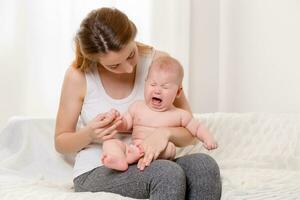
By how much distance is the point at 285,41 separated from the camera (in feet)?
8.29

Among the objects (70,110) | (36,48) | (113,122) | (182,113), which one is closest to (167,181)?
(113,122)

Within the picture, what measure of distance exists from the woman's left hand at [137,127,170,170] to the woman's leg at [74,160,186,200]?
0.07 ft

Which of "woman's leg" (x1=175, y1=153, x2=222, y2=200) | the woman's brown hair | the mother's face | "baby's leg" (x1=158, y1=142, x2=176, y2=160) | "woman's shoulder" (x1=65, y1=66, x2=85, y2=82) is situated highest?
the woman's brown hair

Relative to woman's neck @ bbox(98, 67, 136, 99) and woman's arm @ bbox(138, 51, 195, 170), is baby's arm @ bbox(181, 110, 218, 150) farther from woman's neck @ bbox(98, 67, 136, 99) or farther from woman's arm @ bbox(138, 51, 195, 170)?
woman's neck @ bbox(98, 67, 136, 99)

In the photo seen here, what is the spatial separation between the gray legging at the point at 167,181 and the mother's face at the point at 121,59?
1.00 feet

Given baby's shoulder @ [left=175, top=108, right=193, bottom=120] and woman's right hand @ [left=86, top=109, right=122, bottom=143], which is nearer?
woman's right hand @ [left=86, top=109, right=122, bottom=143]

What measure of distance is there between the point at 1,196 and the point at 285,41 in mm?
1689

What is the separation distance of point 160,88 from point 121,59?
0.15m

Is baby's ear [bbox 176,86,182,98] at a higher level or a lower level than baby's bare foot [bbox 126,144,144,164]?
higher

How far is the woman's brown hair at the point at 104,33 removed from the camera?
145cm

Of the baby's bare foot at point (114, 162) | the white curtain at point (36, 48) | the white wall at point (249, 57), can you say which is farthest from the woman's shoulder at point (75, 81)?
the white wall at point (249, 57)

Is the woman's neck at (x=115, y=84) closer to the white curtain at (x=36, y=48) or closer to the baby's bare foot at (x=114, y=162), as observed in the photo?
the baby's bare foot at (x=114, y=162)

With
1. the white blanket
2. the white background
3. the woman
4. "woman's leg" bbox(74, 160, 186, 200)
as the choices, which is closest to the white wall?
the white background

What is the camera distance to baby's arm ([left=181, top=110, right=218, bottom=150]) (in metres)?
1.53
